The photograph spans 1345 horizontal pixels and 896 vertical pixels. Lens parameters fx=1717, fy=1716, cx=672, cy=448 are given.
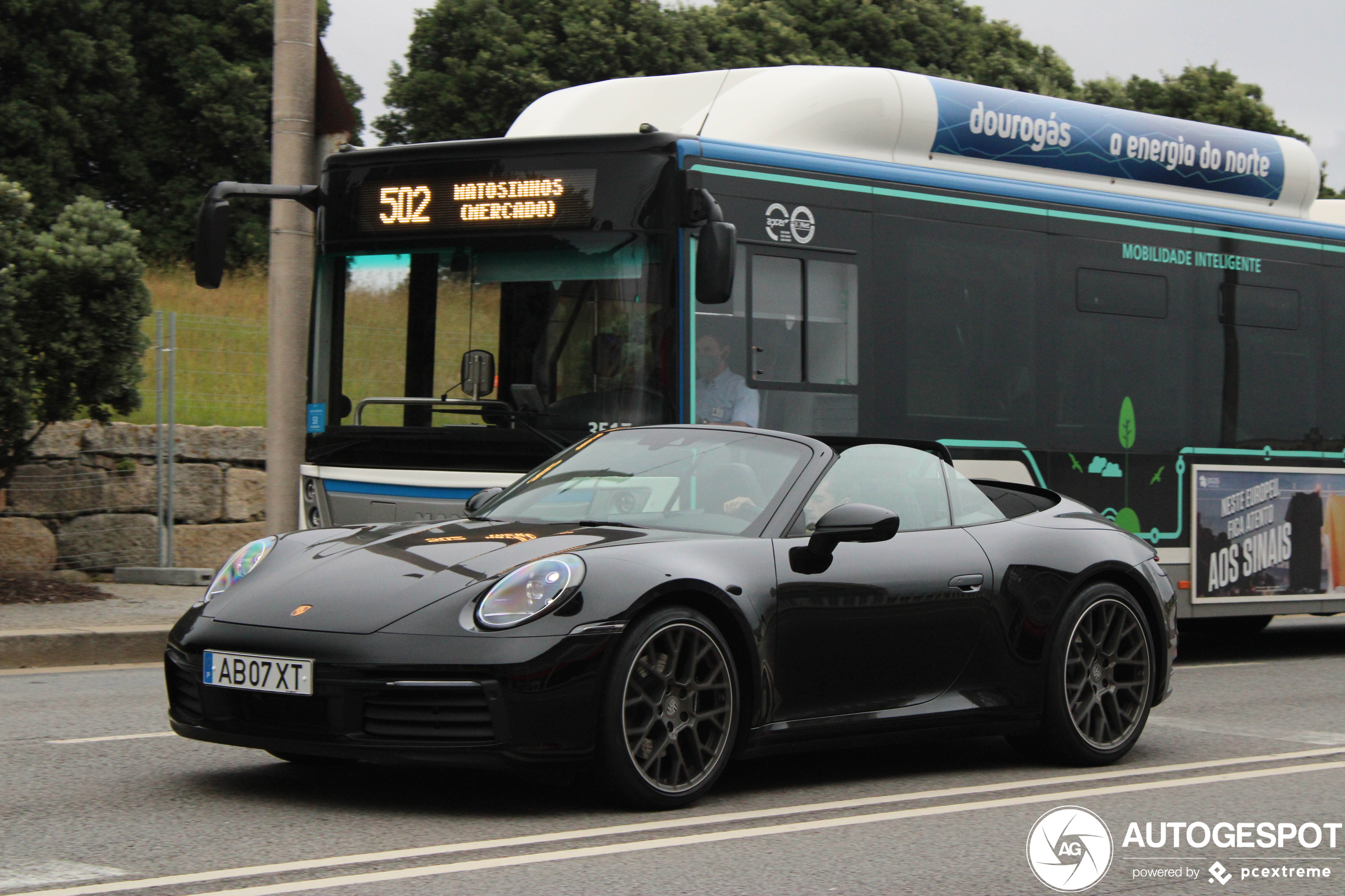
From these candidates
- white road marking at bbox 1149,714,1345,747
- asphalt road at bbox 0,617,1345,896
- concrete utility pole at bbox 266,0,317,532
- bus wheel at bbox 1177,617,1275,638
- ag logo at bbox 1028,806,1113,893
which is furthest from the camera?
bus wheel at bbox 1177,617,1275,638

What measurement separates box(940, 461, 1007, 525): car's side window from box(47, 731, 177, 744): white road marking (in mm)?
3325

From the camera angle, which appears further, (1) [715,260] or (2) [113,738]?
(1) [715,260]

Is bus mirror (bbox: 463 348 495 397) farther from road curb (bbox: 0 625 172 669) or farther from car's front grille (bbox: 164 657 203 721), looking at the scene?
car's front grille (bbox: 164 657 203 721)

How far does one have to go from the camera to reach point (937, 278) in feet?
35.8

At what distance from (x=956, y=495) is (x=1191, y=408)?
19.0 feet

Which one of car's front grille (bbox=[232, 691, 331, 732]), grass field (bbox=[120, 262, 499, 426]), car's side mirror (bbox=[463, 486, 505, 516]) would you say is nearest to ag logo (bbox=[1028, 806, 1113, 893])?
car's front grille (bbox=[232, 691, 331, 732])

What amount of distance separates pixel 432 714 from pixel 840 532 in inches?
64.2

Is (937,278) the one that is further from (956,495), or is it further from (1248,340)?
(956,495)

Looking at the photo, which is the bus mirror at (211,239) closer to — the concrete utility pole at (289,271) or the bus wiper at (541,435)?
the bus wiper at (541,435)

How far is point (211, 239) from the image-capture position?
1012 centimetres

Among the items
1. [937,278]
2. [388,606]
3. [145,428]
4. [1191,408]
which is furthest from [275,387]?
[388,606]

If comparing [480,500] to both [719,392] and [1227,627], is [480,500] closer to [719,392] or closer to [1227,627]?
[719,392]

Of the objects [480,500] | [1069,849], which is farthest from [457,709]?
[1069,849]

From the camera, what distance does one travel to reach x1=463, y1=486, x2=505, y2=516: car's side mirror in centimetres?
687
